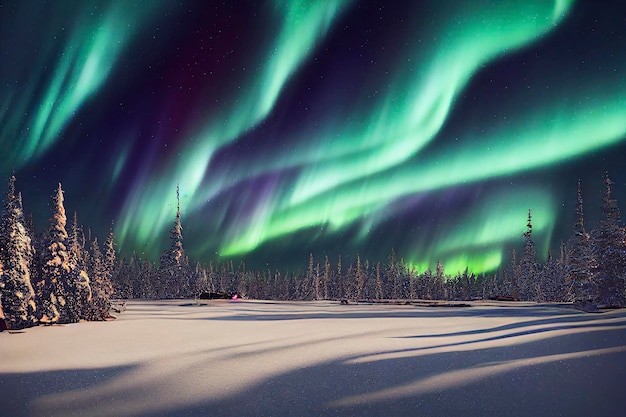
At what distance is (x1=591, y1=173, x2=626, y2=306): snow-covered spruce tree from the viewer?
120 feet

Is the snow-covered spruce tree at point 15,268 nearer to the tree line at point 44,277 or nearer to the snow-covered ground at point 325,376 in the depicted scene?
the tree line at point 44,277

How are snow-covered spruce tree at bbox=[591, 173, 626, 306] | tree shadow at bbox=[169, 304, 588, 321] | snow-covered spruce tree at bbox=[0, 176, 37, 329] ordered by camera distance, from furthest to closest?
1. snow-covered spruce tree at bbox=[591, 173, 626, 306]
2. tree shadow at bbox=[169, 304, 588, 321]
3. snow-covered spruce tree at bbox=[0, 176, 37, 329]

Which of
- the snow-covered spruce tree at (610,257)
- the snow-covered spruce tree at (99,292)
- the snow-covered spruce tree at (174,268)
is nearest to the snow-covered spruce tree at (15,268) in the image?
the snow-covered spruce tree at (99,292)

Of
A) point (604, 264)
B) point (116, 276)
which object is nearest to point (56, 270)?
point (604, 264)

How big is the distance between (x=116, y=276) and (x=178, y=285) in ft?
144

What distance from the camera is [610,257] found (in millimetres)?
37312

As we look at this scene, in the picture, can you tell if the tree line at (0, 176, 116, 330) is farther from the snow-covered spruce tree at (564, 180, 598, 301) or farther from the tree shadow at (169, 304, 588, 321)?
the snow-covered spruce tree at (564, 180, 598, 301)

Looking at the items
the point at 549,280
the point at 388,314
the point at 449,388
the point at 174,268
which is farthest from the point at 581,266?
the point at 174,268

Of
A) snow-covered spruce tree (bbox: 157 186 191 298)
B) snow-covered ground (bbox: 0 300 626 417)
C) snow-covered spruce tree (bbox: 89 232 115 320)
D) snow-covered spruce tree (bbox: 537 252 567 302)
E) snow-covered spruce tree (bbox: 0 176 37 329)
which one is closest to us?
snow-covered ground (bbox: 0 300 626 417)

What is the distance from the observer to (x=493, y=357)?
11703 millimetres

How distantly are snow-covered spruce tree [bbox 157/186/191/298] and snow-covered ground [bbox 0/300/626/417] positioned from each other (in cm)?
5908

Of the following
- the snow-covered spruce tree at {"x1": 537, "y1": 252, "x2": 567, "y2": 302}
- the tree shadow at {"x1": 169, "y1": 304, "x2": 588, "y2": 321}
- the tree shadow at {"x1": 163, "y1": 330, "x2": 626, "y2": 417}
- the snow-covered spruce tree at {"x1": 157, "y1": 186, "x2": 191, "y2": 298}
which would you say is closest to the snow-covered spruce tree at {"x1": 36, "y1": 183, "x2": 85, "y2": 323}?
the tree shadow at {"x1": 169, "y1": 304, "x2": 588, "y2": 321}

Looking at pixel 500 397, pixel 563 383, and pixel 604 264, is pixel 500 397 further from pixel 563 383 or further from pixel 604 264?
pixel 604 264

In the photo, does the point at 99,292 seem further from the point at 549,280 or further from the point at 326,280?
the point at 326,280
